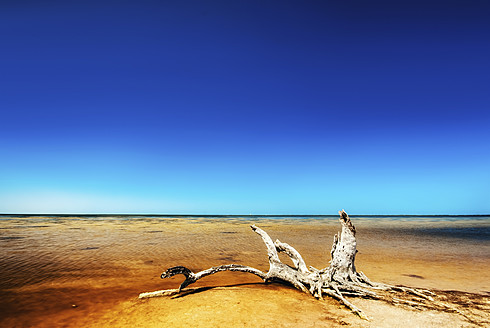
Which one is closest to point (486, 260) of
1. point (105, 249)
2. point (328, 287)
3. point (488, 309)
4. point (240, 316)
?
point (488, 309)

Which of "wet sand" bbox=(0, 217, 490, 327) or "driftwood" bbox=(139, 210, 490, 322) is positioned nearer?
"wet sand" bbox=(0, 217, 490, 327)

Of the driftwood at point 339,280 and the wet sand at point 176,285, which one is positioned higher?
the driftwood at point 339,280

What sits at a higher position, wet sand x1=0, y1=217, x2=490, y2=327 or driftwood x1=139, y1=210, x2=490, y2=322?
driftwood x1=139, y1=210, x2=490, y2=322

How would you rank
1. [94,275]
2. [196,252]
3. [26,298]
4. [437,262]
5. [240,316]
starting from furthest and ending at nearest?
[196,252] < [437,262] < [94,275] < [26,298] < [240,316]

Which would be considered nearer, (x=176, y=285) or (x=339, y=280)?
(x=339, y=280)

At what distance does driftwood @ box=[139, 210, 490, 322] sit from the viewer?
5.88 meters

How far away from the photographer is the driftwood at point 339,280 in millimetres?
5883

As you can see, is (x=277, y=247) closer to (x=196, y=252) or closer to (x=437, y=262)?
(x=196, y=252)

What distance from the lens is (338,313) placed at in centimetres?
532

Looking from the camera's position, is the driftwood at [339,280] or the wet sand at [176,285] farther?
the driftwood at [339,280]

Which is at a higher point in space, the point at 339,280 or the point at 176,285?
the point at 339,280

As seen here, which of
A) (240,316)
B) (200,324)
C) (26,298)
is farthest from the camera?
Answer: (26,298)

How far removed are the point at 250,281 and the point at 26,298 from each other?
577 centimetres

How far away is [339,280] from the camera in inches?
261
